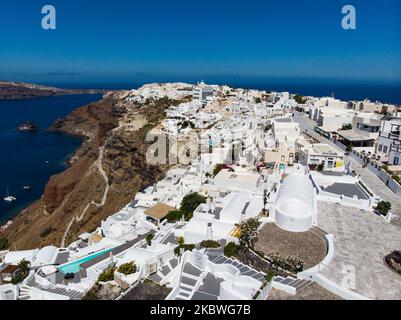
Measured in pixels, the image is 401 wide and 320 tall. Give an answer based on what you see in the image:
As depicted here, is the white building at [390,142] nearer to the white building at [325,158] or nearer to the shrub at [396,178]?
the shrub at [396,178]

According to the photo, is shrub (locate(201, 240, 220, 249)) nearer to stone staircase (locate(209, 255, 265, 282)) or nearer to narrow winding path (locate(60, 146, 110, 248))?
stone staircase (locate(209, 255, 265, 282))

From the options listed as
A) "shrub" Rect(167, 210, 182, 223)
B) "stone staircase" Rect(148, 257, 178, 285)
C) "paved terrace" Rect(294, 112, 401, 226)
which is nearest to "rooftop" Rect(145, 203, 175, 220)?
"shrub" Rect(167, 210, 182, 223)

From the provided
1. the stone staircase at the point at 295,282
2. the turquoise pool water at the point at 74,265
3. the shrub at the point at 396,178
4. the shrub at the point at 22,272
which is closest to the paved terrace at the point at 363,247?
the stone staircase at the point at 295,282

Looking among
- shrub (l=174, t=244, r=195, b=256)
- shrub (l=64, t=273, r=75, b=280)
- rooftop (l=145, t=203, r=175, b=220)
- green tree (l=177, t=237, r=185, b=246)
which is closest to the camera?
shrub (l=174, t=244, r=195, b=256)

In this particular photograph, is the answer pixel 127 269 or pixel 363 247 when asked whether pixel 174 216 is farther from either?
pixel 363 247

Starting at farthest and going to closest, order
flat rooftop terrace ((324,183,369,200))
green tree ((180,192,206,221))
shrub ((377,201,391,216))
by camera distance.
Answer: green tree ((180,192,206,221)) < flat rooftop terrace ((324,183,369,200)) < shrub ((377,201,391,216))

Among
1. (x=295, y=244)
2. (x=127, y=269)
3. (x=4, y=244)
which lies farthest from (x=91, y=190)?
(x=295, y=244)
